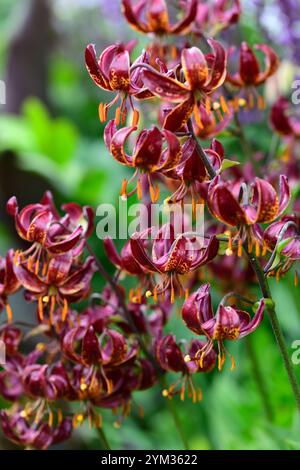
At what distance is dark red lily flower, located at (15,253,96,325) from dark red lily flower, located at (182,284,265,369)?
0.54ft

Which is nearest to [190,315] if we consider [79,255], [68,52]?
[79,255]

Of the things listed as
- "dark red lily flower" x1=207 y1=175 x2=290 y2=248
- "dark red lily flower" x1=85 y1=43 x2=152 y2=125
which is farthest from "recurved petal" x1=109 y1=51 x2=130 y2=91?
"dark red lily flower" x1=207 y1=175 x2=290 y2=248

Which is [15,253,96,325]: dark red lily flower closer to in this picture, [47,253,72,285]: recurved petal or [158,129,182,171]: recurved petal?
[47,253,72,285]: recurved petal

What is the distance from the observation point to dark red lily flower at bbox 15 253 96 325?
86 cm

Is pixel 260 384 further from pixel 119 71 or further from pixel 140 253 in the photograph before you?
pixel 119 71

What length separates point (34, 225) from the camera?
2.77 ft

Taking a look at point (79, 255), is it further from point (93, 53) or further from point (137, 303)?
point (93, 53)

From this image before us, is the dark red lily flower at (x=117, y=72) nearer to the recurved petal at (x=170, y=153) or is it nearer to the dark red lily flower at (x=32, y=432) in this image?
the recurved petal at (x=170, y=153)

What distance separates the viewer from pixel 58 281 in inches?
34.0

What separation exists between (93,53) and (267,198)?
226 millimetres

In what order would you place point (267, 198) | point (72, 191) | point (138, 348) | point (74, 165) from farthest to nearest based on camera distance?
point (74, 165) < point (72, 191) < point (138, 348) < point (267, 198)

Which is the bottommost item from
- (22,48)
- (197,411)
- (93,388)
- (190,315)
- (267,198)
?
(197,411)

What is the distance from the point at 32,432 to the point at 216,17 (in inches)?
27.2

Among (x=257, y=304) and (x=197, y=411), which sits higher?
(x=257, y=304)
